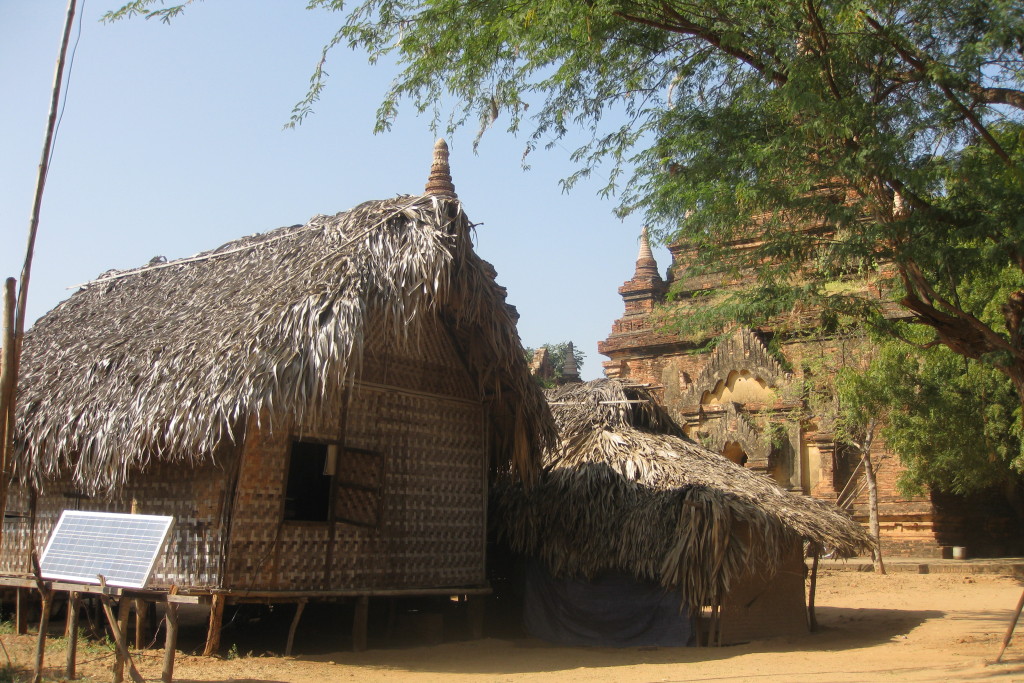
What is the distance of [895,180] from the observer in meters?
7.98

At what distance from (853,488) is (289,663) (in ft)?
39.2

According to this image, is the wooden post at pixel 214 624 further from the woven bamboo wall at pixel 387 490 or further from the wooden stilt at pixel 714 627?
the wooden stilt at pixel 714 627

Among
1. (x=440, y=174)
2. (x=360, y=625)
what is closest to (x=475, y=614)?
(x=360, y=625)

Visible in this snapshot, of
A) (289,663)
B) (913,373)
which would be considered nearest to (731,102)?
(289,663)

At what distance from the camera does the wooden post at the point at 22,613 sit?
915cm

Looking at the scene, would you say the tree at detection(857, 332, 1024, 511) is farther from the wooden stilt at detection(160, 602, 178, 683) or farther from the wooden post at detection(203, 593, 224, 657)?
the wooden stilt at detection(160, 602, 178, 683)

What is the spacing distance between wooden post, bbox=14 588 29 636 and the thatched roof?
4766mm

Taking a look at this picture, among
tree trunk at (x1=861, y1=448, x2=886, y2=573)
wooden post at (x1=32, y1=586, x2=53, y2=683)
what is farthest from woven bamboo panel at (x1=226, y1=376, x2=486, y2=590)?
tree trunk at (x1=861, y1=448, x2=886, y2=573)

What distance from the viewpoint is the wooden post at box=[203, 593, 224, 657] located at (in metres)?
7.52

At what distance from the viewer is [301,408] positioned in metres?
7.23

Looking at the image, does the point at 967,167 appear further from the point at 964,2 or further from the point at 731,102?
the point at 731,102

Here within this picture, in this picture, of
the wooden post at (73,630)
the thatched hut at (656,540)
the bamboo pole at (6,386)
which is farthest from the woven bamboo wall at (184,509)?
the thatched hut at (656,540)

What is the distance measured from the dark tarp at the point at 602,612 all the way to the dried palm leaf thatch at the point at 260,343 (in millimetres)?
1293

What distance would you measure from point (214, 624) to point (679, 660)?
12.7 ft
